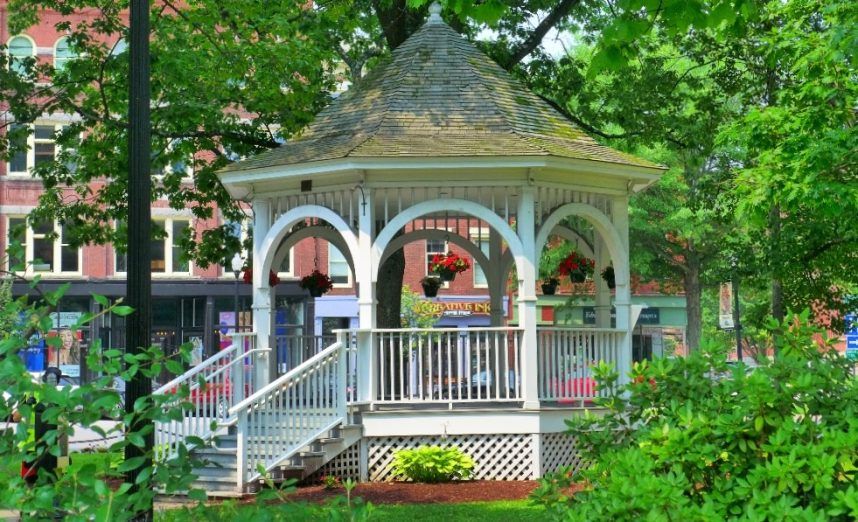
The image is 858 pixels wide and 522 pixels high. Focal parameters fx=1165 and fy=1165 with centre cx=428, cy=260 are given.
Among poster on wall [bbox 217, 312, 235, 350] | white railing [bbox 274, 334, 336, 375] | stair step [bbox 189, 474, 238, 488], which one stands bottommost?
stair step [bbox 189, 474, 238, 488]

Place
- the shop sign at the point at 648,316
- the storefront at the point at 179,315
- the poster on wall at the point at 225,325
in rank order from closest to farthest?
1. the storefront at the point at 179,315
2. the poster on wall at the point at 225,325
3. the shop sign at the point at 648,316

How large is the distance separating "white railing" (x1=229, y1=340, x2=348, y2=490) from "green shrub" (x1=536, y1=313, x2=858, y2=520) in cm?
765

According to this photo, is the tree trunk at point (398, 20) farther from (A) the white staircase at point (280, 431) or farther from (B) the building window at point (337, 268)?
(B) the building window at point (337, 268)

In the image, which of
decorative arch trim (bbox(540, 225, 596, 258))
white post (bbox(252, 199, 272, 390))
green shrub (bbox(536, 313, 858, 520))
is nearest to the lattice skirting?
white post (bbox(252, 199, 272, 390))

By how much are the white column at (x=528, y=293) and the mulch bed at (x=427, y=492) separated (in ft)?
3.98

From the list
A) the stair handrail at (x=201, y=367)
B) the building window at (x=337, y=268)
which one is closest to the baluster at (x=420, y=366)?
the stair handrail at (x=201, y=367)

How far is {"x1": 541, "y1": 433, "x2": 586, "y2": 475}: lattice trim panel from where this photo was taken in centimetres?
1475

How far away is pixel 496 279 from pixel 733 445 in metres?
13.4

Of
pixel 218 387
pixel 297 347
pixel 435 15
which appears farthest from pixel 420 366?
pixel 435 15

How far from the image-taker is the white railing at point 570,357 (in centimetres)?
1491

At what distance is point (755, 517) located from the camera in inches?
192

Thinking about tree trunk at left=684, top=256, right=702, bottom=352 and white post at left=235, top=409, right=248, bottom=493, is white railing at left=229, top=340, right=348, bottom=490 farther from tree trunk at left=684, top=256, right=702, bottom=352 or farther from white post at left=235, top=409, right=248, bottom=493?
tree trunk at left=684, top=256, right=702, bottom=352

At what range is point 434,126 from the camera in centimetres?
1513

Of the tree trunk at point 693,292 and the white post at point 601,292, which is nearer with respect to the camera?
the white post at point 601,292
